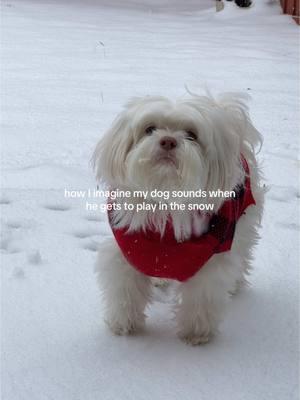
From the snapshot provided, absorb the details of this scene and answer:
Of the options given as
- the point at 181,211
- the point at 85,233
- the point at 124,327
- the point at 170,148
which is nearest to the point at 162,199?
the point at 181,211

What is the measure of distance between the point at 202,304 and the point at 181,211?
1.17ft

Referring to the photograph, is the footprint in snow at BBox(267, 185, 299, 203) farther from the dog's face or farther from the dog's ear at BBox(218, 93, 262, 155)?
the dog's face

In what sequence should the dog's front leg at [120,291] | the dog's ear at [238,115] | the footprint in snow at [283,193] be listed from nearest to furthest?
the dog's ear at [238,115] → the dog's front leg at [120,291] → the footprint in snow at [283,193]

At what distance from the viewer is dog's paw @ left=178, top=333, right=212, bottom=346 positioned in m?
1.97

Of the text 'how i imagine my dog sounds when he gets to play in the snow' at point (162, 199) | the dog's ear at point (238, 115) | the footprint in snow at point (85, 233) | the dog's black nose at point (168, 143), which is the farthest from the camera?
the footprint in snow at point (85, 233)

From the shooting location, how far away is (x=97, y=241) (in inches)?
101

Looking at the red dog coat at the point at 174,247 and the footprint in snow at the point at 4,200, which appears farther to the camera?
the footprint in snow at the point at 4,200

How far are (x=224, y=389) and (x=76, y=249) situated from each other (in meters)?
0.95

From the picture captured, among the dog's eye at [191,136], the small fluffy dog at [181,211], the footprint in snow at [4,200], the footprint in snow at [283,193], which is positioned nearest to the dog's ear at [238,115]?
the small fluffy dog at [181,211]

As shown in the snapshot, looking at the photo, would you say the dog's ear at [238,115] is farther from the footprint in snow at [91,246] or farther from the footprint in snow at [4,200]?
the footprint in snow at [4,200]

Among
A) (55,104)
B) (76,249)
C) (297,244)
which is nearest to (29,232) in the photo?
(76,249)

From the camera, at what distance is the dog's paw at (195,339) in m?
1.97

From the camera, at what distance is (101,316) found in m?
2.09

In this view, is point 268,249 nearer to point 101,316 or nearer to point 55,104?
point 101,316
